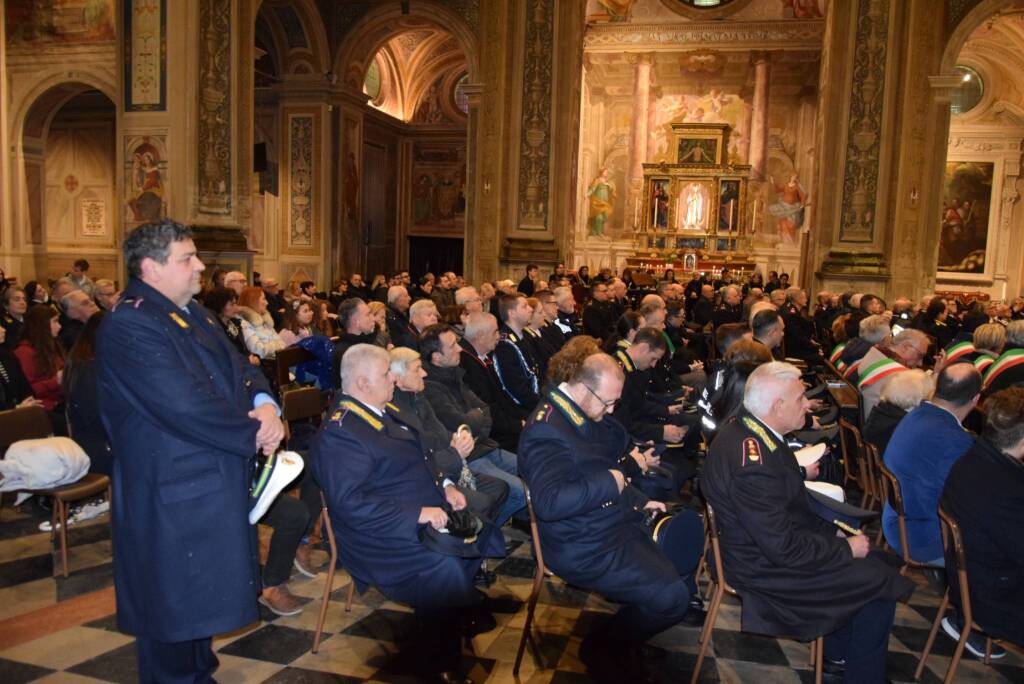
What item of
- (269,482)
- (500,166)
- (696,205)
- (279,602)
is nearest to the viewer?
(269,482)

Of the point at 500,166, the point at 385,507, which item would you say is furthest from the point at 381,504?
the point at 500,166

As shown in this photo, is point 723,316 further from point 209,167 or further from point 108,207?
point 108,207

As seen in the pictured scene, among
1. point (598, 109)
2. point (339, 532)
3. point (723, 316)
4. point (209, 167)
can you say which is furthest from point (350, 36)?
point (339, 532)

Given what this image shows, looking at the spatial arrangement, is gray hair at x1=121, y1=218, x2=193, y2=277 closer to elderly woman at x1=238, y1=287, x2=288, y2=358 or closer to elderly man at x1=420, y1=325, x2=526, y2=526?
elderly man at x1=420, y1=325, x2=526, y2=526

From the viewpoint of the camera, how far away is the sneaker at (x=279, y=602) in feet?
14.0

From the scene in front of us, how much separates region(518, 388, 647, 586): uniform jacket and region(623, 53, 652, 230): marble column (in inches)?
892

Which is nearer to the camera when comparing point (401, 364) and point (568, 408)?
point (568, 408)

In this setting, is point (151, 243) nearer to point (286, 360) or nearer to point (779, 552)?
point (779, 552)

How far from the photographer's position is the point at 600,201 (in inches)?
1018

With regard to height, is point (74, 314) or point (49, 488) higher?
point (74, 314)

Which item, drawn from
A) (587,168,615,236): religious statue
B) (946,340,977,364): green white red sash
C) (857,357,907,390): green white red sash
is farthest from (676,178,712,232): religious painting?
(857,357,907,390): green white red sash

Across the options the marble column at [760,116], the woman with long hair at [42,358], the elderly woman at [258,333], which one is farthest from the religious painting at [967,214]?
the woman with long hair at [42,358]

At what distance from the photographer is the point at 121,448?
289 cm

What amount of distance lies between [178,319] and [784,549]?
244 cm
